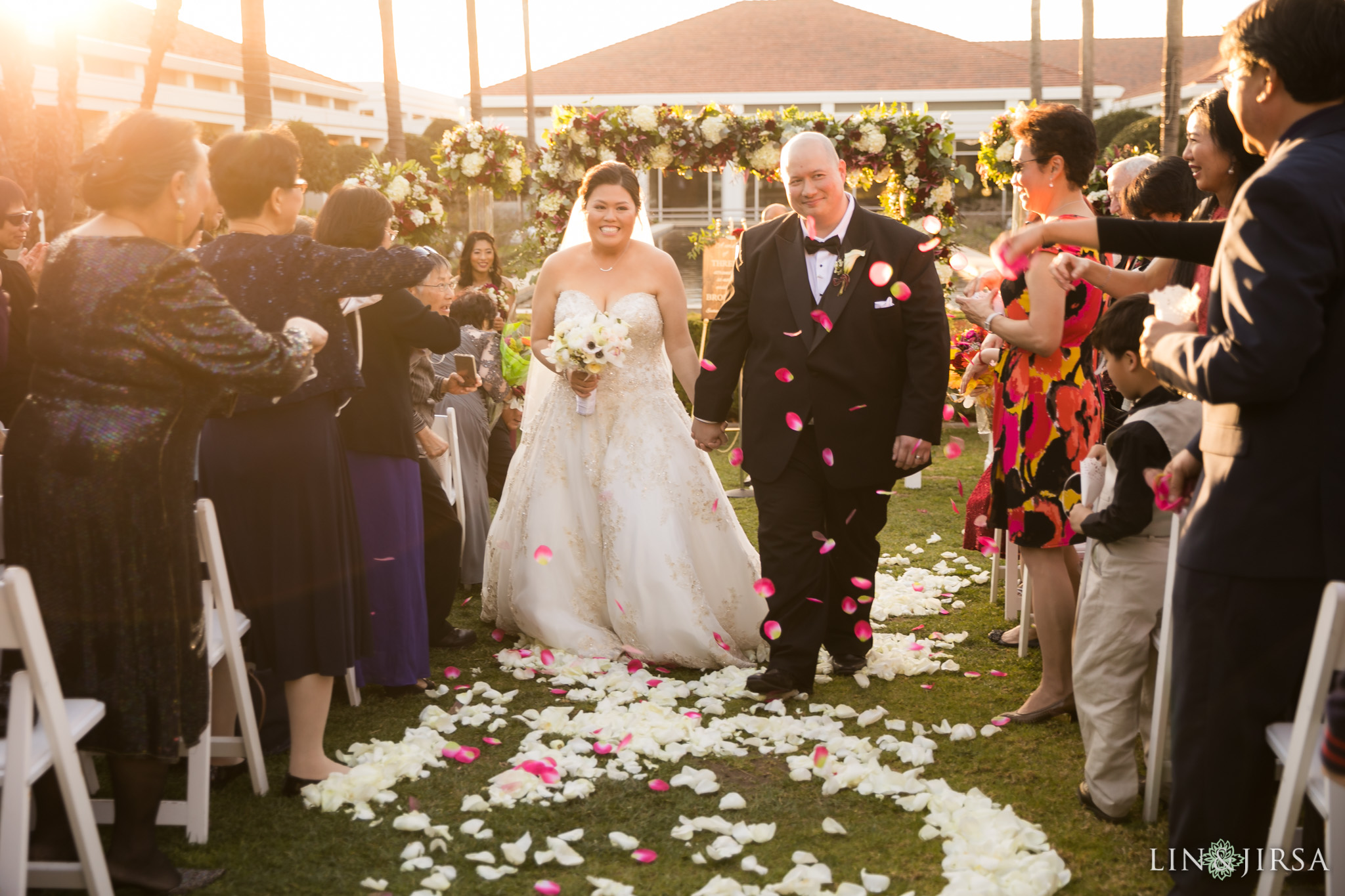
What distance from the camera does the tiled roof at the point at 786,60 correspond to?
38500mm

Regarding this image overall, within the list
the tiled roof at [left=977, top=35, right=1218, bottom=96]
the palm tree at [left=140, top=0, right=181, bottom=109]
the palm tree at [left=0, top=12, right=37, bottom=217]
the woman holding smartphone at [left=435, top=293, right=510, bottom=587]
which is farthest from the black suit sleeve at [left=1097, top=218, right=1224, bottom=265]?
the tiled roof at [left=977, top=35, right=1218, bottom=96]

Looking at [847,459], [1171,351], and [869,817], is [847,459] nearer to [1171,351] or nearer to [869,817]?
[869,817]

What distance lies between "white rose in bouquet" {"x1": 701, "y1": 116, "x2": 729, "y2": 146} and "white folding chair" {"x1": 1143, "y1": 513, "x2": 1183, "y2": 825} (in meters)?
6.78

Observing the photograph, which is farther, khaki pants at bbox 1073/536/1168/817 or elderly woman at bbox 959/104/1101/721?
elderly woman at bbox 959/104/1101/721

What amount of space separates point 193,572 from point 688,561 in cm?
261

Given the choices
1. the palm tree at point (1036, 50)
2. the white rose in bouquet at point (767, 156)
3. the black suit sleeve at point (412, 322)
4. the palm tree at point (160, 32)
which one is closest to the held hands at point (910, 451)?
the black suit sleeve at point (412, 322)

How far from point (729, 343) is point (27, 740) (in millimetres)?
3158

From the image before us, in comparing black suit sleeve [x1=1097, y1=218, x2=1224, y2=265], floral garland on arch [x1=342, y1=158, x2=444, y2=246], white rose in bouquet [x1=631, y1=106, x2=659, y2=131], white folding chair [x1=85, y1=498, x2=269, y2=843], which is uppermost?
white rose in bouquet [x1=631, y1=106, x2=659, y2=131]

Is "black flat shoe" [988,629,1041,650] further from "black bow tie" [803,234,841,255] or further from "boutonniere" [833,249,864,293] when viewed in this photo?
"black bow tie" [803,234,841,255]

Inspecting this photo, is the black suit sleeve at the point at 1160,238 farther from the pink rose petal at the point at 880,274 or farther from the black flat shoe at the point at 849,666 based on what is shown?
the black flat shoe at the point at 849,666

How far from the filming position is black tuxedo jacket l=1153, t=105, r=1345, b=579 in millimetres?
2135

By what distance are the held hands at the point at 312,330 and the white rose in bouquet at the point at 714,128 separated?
6.68 metres

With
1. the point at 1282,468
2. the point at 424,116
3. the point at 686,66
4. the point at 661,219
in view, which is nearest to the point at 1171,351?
the point at 1282,468

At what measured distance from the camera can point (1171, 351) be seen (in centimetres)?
244
